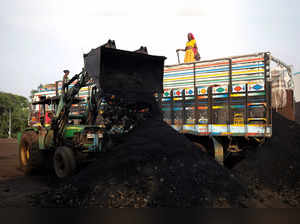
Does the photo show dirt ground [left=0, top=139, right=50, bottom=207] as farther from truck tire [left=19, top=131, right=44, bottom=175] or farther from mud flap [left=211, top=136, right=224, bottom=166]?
mud flap [left=211, top=136, right=224, bottom=166]

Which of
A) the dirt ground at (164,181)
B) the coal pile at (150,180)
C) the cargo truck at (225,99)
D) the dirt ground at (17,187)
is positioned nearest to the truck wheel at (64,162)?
the dirt ground at (164,181)

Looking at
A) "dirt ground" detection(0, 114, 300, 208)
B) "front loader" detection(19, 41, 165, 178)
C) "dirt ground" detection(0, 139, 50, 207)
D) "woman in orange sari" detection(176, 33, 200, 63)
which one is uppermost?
"woman in orange sari" detection(176, 33, 200, 63)

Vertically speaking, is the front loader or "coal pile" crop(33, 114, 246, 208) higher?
the front loader

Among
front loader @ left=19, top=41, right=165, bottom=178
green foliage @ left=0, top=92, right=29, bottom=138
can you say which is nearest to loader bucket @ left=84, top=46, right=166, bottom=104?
front loader @ left=19, top=41, right=165, bottom=178

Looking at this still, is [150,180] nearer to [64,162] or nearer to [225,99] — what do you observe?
[64,162]

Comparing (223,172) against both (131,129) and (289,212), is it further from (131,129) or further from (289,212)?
(131,129)

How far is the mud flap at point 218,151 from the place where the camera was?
328 inches

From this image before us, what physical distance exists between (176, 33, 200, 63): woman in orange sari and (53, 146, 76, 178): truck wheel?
5608 millimetres

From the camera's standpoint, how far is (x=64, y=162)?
6.93 m

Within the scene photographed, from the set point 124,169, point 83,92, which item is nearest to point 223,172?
point 124,169

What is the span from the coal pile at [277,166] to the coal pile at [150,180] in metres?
0.97

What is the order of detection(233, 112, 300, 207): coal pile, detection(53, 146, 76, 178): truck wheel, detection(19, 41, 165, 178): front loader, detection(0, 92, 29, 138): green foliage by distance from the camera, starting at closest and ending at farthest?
1. detection(233, 112, 300, 207): coal pile
2. detection(53, 146, 76, 178): truck wheel
3. detection(19, 41, 165, 178): front loader
4. detection(0, 92, 29, 138): green foliage

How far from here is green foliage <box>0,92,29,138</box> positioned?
42.1m

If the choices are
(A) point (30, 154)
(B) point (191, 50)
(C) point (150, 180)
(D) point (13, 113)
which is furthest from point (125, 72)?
(D) point (13, 113)
